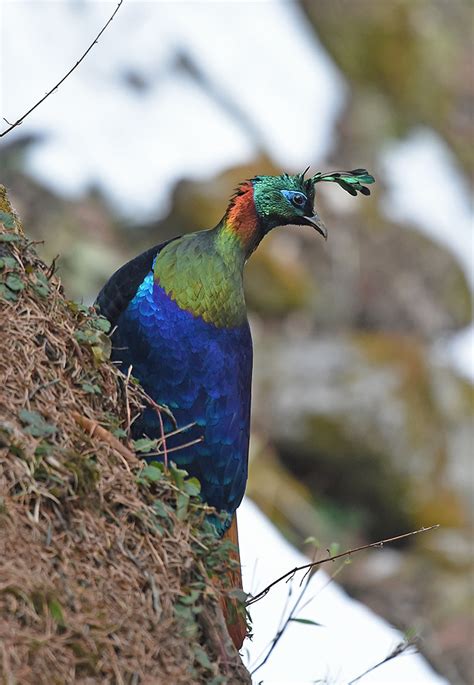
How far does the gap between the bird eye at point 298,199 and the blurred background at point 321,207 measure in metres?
2.93

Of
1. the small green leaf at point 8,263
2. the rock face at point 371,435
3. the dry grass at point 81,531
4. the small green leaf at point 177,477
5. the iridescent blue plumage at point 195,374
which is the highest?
the rock face at point 371,435

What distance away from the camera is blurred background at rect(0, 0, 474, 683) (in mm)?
9086

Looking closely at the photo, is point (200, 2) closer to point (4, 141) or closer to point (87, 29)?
point (87, 29)

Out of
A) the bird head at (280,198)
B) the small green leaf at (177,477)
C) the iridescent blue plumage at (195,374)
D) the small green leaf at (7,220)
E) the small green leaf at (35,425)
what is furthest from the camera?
the bird head at (280,198)

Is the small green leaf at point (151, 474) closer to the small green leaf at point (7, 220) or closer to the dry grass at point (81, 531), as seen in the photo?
the dry grass at point (81, 531)

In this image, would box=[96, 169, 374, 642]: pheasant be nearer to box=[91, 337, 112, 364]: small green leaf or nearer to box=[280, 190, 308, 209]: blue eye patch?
box=[280, 190, 308, 209]: blue eye patch

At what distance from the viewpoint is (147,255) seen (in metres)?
4.27

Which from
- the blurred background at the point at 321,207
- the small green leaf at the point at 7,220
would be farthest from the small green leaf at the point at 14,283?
the blurred background at the point at 321,207

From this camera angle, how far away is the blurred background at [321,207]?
29.8 feet

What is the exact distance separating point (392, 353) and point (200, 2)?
595cm

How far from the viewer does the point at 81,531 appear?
282 cm

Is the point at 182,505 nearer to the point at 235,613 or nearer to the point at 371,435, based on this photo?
the point at 235,613

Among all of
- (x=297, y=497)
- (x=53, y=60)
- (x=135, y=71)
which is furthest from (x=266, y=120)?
(x=297, y=497)

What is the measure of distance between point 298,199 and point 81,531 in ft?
6.36
